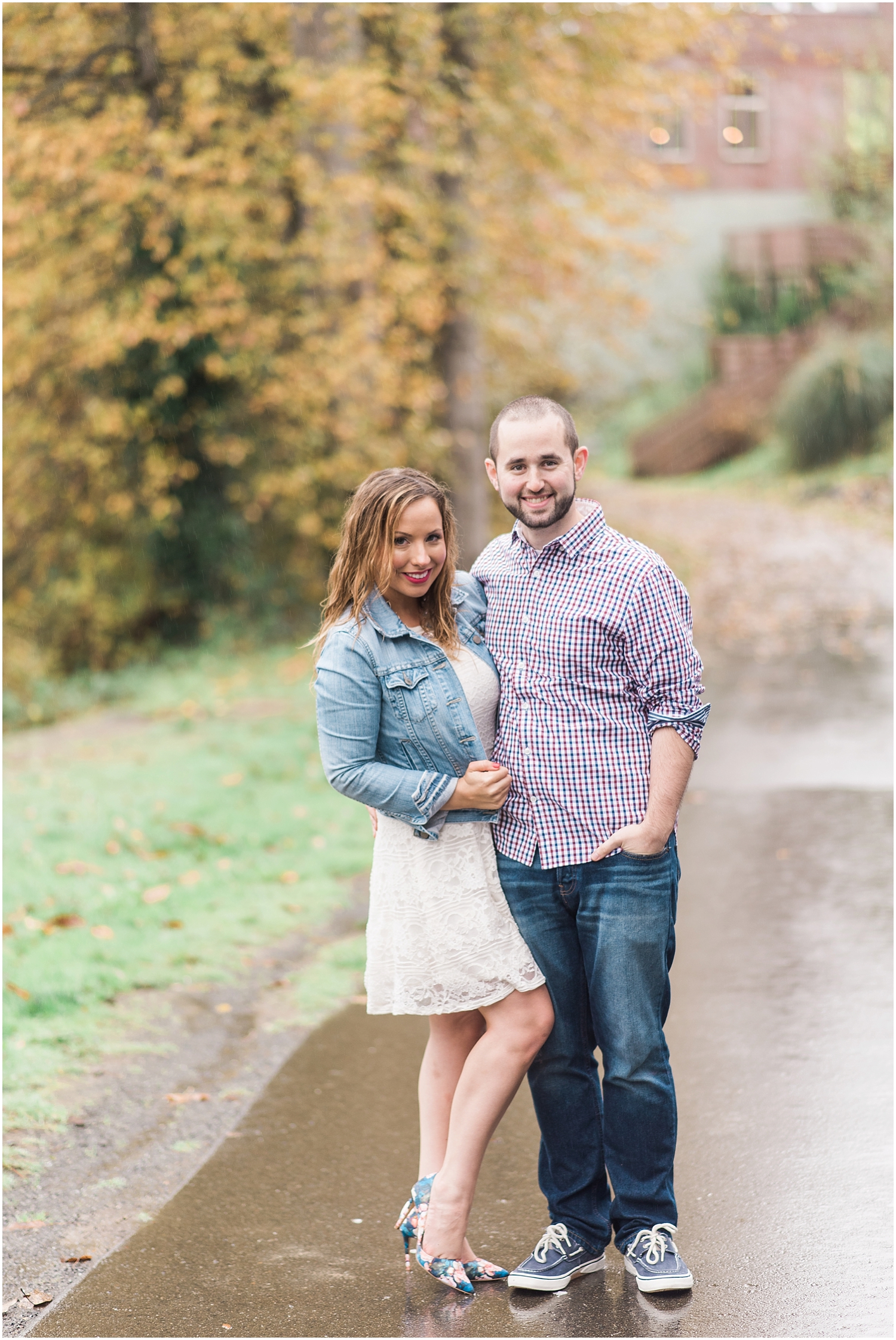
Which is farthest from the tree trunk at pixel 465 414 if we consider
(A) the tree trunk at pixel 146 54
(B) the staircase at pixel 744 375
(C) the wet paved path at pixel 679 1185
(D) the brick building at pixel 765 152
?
(B) the staircase at pixel 744 375

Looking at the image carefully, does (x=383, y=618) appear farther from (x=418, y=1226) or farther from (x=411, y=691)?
(x=418, y=1226)

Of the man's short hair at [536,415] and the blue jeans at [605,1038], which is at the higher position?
the man's short hair at [536,415]

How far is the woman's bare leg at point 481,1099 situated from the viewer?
3.39 meters

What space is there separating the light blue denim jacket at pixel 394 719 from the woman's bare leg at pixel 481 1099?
18.4 inches

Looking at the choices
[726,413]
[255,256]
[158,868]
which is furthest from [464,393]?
[726,413]

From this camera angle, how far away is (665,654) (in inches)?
Answer: 130

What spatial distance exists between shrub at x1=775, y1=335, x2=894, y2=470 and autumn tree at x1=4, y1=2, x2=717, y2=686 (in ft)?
33.9

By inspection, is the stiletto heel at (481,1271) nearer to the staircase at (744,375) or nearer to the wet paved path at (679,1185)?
the wet paved path at (679,1185)

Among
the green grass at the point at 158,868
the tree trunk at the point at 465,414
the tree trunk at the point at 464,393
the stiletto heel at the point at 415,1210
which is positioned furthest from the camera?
the tree trunk at the point at 465,414

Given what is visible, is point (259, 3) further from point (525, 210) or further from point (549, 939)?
point (549, 939)

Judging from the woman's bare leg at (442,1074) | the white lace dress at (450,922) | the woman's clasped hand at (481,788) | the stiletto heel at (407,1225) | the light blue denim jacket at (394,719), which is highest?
the light blue denim jacket at (394,719)

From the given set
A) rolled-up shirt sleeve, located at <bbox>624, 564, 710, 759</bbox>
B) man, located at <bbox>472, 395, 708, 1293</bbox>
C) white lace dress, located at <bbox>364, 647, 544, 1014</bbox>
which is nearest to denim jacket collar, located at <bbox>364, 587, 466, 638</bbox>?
white lace dress, located at <bbox>364, 647, 544, 1014</bbox>

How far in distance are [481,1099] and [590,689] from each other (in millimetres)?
1005

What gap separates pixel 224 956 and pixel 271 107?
898cm
